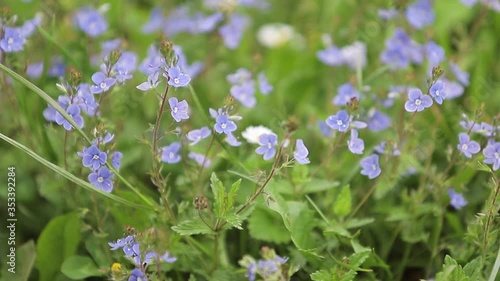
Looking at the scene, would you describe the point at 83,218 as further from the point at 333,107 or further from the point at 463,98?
the point at 463,98

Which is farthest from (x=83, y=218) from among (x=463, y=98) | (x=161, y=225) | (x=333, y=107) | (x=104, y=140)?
(x=463, y=98)

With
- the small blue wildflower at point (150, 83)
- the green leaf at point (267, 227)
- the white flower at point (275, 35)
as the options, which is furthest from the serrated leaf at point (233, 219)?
the white flower at point (275, 35)

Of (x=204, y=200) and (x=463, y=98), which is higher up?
(x=204, y=200)

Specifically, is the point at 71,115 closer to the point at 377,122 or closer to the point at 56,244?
the point at 56,244

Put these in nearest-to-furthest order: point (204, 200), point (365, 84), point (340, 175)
A: point (204, 200) < point (340, 175) < point (365, 84)

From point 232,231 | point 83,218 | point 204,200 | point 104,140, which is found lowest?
point 232,231

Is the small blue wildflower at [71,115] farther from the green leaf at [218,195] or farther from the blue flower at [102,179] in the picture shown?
the green leaf at [218,195]

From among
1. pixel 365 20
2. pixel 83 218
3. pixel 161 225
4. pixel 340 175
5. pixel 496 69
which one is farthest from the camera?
pixel 365 20
